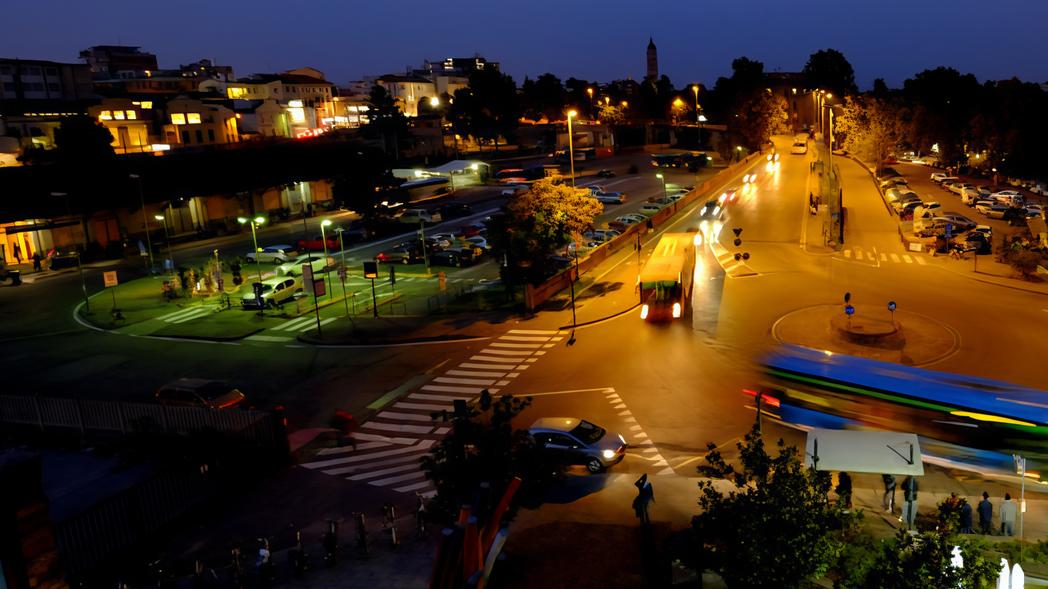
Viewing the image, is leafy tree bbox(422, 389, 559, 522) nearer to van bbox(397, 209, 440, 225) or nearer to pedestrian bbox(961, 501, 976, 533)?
pedestrian bbox(961, 501, 976, 533)

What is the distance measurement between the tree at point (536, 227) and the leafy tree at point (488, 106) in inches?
4377

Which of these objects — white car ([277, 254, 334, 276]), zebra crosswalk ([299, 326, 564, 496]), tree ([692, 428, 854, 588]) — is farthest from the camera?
white car ([277, 254, 334, 276])

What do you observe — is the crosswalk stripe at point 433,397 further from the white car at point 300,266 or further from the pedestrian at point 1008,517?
the white car at point 300,266

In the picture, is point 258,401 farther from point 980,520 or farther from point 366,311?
point 980,520

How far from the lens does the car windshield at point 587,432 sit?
2391 cm

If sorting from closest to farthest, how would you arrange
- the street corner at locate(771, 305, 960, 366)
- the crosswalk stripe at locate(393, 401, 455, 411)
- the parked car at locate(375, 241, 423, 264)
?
the crosswalk stripe at locate(393, 401, 455, 411), the street corner at locate(771, 305, 960, 366), the parked car at locate(375, 241, 423, 264)

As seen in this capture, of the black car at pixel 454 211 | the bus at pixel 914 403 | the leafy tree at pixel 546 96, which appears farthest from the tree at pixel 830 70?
the bus at pixel 914 403

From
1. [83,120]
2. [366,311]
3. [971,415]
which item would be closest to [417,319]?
[366,311]

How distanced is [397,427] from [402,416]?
3.43 feet

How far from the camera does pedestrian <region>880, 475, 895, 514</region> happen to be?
65.0 ft

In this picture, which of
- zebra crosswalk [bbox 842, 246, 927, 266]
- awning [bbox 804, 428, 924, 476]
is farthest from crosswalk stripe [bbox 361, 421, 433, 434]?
zebra crosswalk [bbox 842, 246, 927, 266]

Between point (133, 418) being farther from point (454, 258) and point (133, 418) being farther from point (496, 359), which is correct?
point (454, 258)

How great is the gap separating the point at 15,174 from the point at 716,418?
7476 cm

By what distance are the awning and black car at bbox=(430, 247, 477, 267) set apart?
4134 cm
